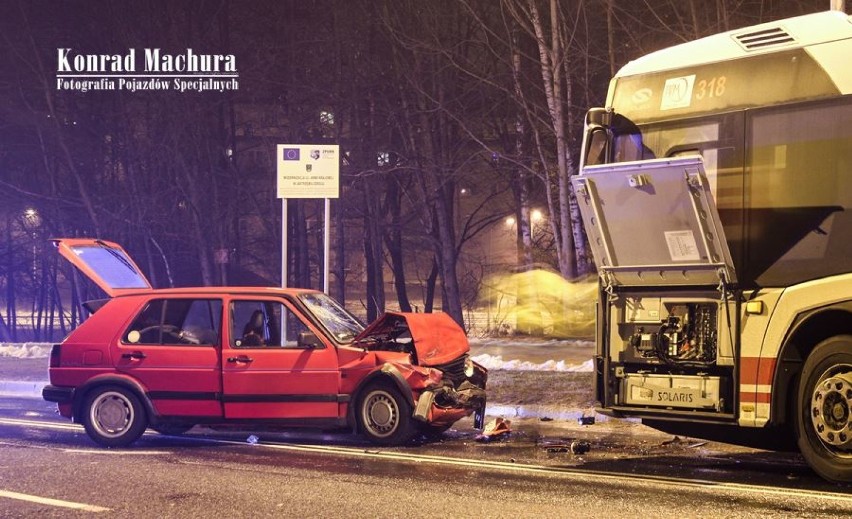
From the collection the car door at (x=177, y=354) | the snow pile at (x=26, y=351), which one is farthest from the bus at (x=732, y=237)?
the snow pile at (x=26, y=351)

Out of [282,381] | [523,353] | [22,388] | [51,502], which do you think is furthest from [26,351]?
[51,502]

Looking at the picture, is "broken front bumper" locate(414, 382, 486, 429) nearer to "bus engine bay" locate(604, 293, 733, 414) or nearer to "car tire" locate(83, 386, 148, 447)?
"bus engine bay" locate(604, 293, 733, 414)

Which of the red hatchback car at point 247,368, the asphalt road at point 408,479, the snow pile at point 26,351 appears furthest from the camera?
the snow pile at point 26,351

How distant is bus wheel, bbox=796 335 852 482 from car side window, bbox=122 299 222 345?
6.24 meters

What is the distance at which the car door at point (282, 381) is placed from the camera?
35.5 feet

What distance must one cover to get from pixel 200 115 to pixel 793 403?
29075 mm

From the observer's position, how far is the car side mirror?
11.0 metres

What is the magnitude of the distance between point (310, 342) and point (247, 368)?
73 cm

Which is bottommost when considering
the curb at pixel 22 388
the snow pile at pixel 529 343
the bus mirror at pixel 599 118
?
the curb at pixel 22 388

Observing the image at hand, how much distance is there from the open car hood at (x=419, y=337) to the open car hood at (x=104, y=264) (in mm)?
2806

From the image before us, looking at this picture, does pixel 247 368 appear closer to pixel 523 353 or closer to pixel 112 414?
pixel 112 414

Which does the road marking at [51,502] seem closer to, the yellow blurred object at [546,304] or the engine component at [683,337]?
the engine component at [683,337]

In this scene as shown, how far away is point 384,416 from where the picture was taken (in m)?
10.8

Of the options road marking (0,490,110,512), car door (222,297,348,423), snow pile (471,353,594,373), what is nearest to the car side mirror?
car door (222,297,348,423)
